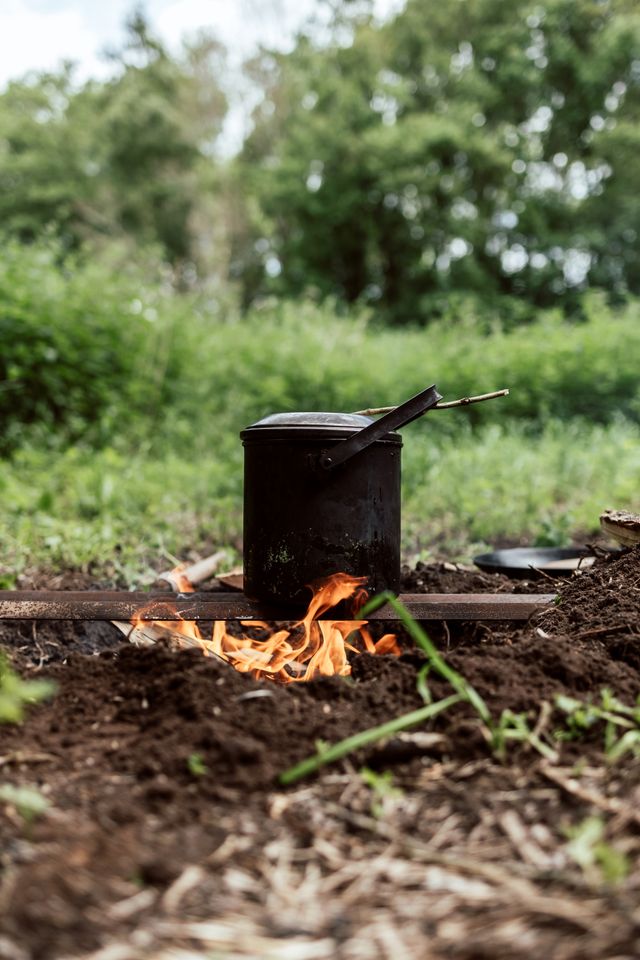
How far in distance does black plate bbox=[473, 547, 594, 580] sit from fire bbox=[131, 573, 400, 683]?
1.00m

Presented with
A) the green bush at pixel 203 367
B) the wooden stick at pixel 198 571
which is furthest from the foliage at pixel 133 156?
the wooden stick at pixel 198 571

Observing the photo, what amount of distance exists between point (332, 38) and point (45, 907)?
27.8 m

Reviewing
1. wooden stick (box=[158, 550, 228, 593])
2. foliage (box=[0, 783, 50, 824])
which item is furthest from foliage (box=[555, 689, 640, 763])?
wooden stick (box=[158, 550, 228, 593])

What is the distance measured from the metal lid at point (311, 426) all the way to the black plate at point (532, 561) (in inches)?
44.0

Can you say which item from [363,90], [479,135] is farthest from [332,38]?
[479,135]

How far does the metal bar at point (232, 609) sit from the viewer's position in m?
2.63

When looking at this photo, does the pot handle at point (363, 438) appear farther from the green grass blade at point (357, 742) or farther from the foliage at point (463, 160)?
the foliage at point (463, 160)

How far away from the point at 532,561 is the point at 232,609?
5.70 ft

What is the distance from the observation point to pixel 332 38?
81.9 ft

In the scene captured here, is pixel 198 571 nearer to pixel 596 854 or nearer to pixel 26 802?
pixel 26 802

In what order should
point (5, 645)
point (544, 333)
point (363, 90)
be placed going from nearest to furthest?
point (5, 645) < point (544, 333) < point (363, 90)

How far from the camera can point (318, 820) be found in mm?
1393

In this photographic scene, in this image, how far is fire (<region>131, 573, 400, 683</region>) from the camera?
2.48 metres

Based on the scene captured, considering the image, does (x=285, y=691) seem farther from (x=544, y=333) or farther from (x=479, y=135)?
(x=479, y=135)
